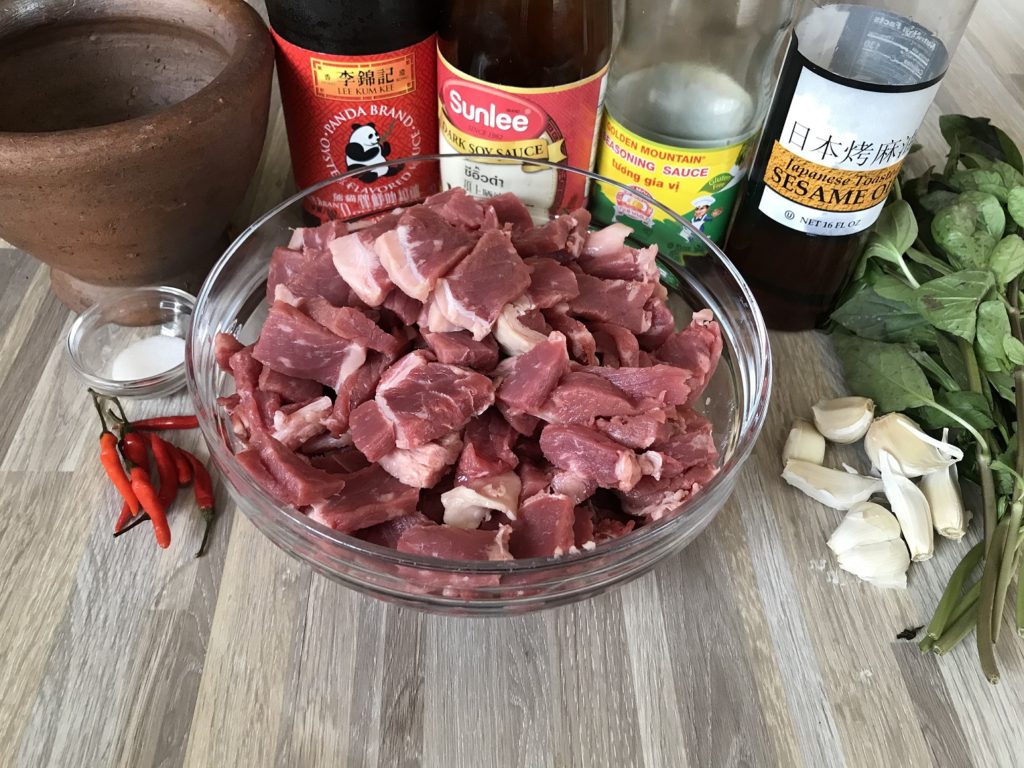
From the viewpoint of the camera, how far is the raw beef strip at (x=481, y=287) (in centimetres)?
97

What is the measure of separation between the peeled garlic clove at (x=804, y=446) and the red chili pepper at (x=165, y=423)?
89 centimetres

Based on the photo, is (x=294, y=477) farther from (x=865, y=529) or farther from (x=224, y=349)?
(x=865, y=529)

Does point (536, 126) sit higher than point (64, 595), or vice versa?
point (536, 126)

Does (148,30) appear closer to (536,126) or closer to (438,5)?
(438,5)

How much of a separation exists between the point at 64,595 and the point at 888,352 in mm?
1227

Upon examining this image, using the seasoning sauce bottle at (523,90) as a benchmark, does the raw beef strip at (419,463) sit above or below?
below

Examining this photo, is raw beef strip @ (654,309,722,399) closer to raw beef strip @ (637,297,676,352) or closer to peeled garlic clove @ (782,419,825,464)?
raw beef strip @ (637,297,676,352)

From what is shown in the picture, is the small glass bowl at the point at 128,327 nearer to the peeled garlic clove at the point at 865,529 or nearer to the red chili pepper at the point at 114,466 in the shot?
the red chili pepper at the point at 114,466

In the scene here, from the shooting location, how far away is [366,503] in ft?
2.92

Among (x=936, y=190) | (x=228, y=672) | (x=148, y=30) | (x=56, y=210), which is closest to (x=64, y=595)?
(x=228, y=672)

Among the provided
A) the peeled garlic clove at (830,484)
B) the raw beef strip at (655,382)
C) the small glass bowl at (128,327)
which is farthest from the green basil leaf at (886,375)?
the small glass bowl at (128,327)

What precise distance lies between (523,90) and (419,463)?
2.01 feet

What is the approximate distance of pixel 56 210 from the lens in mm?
1098

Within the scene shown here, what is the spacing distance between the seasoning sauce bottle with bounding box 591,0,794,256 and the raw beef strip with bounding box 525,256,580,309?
0.29 m
